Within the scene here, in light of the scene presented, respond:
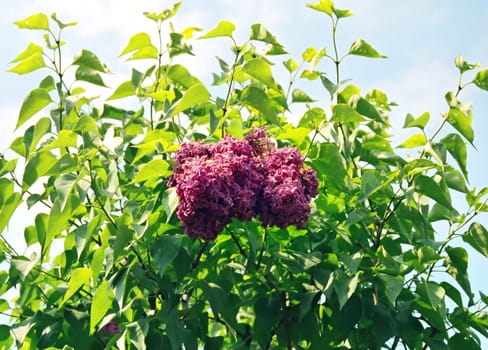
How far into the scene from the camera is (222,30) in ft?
8.34

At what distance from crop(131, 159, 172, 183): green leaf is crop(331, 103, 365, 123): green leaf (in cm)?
56

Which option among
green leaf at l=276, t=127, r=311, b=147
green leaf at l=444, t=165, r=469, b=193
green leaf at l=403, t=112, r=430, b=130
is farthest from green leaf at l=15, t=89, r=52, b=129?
green leaf at l=444, t=165, r=469, b=193

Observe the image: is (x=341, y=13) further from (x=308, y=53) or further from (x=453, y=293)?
(x=453, y=293)

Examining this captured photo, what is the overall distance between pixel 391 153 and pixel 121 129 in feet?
3.28

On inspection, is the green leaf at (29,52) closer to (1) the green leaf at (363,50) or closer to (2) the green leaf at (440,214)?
(1) the green leaf at (363,50)

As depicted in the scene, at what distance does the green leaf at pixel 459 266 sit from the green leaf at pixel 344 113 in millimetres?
599

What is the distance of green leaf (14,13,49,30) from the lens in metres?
2.76

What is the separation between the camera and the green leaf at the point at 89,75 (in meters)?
2.77

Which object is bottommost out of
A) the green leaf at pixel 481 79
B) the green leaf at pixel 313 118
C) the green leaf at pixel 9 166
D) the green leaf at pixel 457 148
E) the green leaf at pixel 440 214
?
the green leaf at pixel 440 214

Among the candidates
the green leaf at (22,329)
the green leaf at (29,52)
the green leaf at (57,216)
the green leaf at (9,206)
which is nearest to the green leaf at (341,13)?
the green leaf at (29,52)

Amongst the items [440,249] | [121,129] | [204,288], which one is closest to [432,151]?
[440,249]

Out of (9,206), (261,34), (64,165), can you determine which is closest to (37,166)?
(64,165)

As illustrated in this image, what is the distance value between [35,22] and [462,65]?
59.9 inches

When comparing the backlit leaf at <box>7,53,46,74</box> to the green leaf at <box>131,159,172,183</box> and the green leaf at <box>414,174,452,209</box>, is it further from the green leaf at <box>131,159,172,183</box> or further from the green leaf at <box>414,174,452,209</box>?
the green leaf at <box>414,174,452,209</box>
